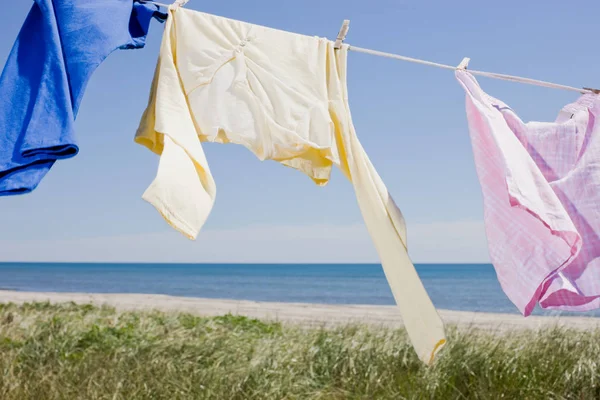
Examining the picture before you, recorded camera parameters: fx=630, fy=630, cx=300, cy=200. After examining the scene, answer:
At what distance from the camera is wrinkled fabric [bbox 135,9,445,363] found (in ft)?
6.30

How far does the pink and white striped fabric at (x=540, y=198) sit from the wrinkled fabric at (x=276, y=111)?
0.32 m

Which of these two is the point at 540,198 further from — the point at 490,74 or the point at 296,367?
the point at 296,367

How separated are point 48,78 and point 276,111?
26.8 inches

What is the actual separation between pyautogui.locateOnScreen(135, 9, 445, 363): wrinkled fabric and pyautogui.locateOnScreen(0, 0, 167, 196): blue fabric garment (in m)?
0.21

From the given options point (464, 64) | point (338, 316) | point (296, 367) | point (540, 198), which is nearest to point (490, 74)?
point (464, 64)

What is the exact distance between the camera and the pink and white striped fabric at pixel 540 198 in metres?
1.94

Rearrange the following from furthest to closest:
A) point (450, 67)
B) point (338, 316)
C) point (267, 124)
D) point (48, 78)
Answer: point (338, 316), point (450, 67), point (267, 124), point (48, 78)

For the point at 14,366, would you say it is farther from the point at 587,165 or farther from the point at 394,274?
the point at 587,165

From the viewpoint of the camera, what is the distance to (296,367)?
4020 mm

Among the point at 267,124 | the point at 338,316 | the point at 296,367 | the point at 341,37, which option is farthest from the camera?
the point at 338,316

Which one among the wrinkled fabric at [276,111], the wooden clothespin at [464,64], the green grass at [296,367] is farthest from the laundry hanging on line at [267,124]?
the green grass at [296,367]

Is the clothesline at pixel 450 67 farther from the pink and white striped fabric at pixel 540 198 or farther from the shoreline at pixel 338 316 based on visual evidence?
the shoreline at pixel 338 316

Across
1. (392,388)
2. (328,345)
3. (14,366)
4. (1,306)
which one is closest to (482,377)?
(392,388)

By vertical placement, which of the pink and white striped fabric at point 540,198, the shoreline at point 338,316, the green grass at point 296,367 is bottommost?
the shoreline at point 338,316
